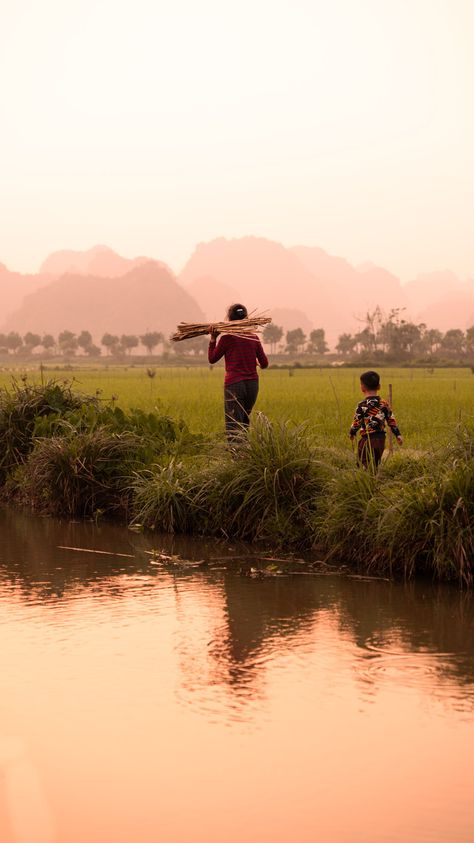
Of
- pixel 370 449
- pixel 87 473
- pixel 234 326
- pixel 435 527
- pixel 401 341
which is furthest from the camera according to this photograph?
pixel 401 341

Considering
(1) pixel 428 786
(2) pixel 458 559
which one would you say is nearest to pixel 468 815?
(1) pixel 428 786

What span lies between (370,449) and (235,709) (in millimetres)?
5178

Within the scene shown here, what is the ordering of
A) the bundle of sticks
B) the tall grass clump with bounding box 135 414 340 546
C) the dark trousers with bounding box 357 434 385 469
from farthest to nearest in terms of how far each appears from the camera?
the bundle of sticks
the tall grass clump with bounding box 135 414 340 546
the dark trousers with bounding box 357 434 385 469

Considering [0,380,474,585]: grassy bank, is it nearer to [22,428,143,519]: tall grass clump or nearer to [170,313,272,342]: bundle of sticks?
[22,428,143,519]: tall grass clump

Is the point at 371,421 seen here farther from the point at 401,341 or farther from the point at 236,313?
the point at 401,341

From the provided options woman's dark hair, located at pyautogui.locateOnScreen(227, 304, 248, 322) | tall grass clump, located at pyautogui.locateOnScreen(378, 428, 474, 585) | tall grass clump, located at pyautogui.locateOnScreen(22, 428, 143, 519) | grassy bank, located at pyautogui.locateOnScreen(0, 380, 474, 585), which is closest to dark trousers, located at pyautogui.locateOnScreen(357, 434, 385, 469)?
grassy bank, located at pyautogui.locateOnScreen(0, 380, 474, 585)

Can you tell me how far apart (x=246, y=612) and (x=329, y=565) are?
1.88m

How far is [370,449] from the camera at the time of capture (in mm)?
10703

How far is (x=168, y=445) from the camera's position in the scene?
44.5 feet

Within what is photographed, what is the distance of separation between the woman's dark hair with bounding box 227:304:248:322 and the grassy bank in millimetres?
1589

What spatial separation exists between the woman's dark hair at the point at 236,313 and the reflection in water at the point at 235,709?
4327mm

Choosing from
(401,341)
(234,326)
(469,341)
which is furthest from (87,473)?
(469,341)

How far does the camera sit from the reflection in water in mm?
4566

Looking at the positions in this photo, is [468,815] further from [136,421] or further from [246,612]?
[136,421]
